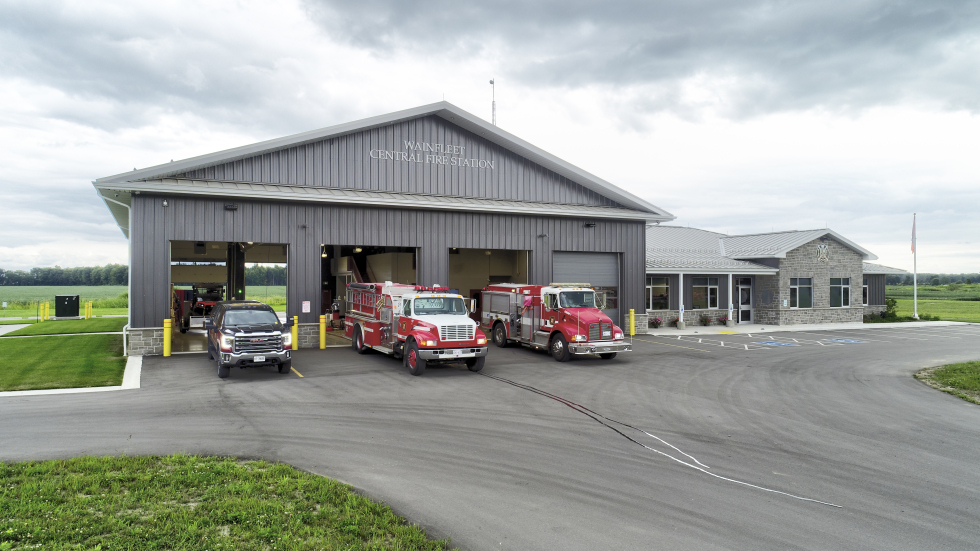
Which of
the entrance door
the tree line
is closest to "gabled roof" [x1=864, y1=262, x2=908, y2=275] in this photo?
the entrance door

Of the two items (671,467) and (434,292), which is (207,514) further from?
(434,292)

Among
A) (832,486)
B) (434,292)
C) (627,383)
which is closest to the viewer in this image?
(832,486)

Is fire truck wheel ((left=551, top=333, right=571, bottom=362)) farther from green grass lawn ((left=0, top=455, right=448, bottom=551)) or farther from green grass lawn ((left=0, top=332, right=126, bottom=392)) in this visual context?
green grass lawn ((left=0, top=332, right=126, bottom=392))

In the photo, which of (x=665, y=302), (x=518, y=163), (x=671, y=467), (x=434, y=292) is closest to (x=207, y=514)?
(x=671, y=467)

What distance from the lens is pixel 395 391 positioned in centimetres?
1245

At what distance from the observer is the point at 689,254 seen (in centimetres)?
3338

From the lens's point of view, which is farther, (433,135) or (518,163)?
(518,163)

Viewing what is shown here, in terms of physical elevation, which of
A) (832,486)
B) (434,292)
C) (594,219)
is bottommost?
(832,486)

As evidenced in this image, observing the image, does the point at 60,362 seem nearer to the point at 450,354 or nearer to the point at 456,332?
the point at 450,354

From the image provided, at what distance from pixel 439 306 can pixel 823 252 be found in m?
28.3

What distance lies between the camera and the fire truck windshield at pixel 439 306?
1570 cm

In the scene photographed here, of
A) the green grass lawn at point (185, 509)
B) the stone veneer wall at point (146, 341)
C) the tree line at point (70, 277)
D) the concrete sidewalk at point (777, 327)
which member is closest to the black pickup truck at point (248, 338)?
the stone veneer wall at point (146, 341)

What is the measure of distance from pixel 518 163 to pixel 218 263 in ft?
85.8

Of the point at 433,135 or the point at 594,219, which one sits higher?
the point at 433,135
